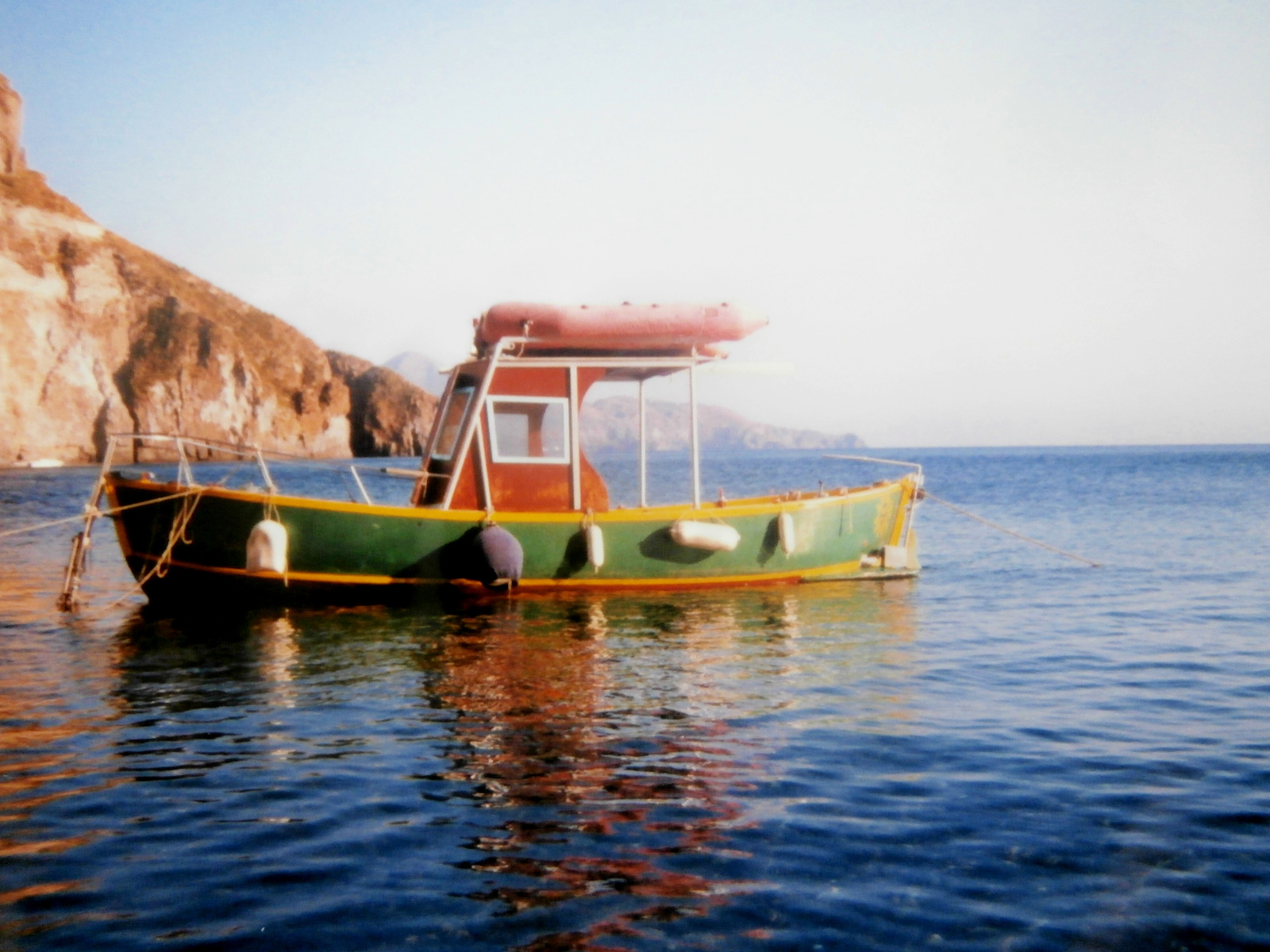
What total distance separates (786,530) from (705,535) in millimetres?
1355

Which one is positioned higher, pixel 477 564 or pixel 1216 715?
pixel 477 564

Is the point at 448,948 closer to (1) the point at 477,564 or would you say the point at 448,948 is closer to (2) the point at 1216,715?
(2) the point at 1216,715

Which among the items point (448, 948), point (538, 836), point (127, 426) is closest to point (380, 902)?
point (448, 948)

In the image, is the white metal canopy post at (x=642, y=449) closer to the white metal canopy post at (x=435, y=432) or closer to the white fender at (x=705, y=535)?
the white fender at (x=705, y=535)

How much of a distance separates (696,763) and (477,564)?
656 cm

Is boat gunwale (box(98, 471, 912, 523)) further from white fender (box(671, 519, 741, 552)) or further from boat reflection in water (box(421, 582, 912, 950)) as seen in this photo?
boat reflection in water (box(421, 582, 912, 950))

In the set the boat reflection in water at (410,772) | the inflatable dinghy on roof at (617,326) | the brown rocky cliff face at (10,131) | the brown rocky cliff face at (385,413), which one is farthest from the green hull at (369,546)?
the brown rocky cliff face at (385,413)

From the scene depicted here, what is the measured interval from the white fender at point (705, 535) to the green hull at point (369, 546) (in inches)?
5.3

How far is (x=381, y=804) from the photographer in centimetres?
633

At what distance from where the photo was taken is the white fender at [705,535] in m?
14.2

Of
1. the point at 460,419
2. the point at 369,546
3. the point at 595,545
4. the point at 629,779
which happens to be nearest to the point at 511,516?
the point at 595,545

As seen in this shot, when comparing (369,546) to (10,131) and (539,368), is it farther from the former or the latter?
(10,131)

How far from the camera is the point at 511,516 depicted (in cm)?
1362

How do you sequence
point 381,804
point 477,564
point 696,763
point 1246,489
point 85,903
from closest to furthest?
1. point 85,903
2. point 381,804
3. point 696,763
4. point 477,564
5. point 1246,489
